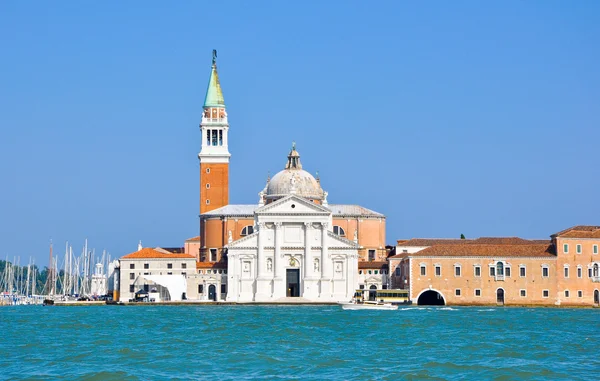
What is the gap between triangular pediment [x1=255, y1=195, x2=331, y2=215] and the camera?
82875 mm

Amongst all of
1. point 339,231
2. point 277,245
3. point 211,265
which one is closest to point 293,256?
point 277,245

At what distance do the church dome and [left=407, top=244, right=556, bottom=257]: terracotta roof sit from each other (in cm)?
1202

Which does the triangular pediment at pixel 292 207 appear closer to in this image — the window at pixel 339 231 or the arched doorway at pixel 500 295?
the window at pixel 339 231

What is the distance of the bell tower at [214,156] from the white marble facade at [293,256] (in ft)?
39.3

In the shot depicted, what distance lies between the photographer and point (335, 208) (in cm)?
9031

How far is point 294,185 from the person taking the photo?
8794 centimetres

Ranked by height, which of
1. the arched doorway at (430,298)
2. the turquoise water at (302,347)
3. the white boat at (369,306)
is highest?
the arched doorway at (430,298)

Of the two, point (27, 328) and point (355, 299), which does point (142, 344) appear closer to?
point (27, 328)

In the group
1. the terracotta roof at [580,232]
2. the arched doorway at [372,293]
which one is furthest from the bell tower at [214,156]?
the terracotta roof at [580,232]

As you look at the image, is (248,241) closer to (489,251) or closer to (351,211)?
(351,211)

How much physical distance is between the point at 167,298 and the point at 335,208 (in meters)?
13.9

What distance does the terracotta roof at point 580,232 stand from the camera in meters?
77.7

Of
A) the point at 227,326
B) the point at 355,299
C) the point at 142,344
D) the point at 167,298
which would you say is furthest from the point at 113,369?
the point at 167,298

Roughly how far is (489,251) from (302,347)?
4014 cm
